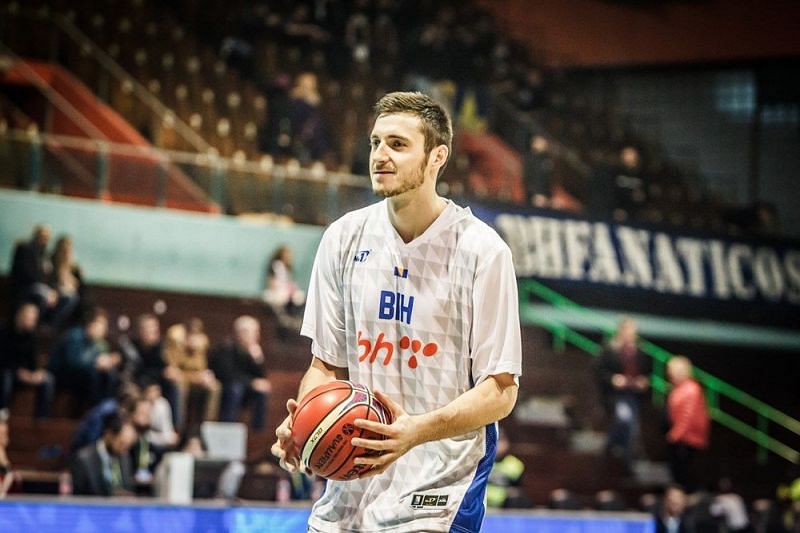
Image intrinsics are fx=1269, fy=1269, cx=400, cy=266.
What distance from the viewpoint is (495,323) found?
4.02m

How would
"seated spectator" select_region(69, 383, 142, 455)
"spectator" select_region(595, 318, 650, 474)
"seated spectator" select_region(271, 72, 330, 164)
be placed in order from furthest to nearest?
1. "seated spectator" select_region(271, 72, 330, 164)
2. "spectator" select_region(595, 318, 650, 474)
3. "seated spectator" select_region(69, 383, 142, 455)

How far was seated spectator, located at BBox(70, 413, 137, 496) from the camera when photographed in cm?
1116

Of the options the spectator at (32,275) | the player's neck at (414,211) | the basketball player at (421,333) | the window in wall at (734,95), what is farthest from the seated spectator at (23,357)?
the window in wall at (734,95)

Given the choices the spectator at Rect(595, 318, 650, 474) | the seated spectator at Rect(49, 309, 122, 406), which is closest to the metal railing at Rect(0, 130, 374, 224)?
the seated spectator at Rect(49, 309, 122, 406)

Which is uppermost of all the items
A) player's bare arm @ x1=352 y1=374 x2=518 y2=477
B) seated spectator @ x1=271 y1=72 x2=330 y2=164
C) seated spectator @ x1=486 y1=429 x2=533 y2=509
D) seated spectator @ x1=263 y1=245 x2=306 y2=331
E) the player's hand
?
seated spectator @ x1=271 y1=72 x2=330 y2=164

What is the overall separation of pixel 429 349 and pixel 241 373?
32.1 ft

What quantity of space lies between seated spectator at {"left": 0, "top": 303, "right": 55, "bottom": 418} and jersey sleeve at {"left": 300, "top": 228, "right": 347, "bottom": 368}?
8883 millimetres

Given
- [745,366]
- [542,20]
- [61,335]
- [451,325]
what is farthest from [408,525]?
[542,20]

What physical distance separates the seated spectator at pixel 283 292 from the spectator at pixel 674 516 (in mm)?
4694

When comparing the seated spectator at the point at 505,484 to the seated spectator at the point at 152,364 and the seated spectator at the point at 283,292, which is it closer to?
the seated spectator at the point at 283,292

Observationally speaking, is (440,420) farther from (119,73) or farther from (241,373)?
(119,73)

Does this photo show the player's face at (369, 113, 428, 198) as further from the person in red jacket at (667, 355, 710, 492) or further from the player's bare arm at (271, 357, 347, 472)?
the person in red jacket at (667, 355, 710, 492)

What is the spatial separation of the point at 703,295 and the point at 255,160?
7.09 m

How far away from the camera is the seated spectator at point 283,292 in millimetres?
15102
